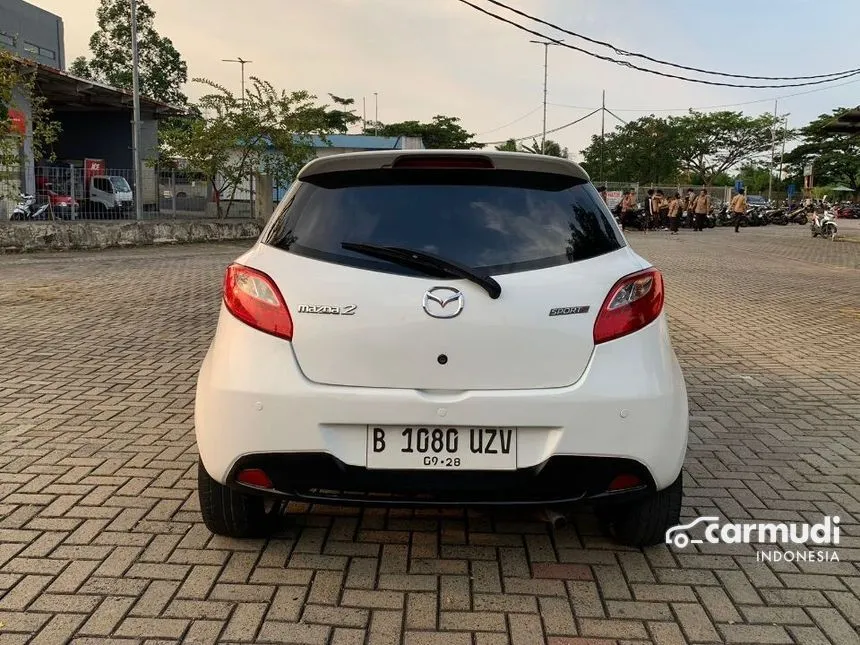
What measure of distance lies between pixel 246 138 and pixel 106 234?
5287 millimetres

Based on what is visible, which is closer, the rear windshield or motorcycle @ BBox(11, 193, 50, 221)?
the rear windshield

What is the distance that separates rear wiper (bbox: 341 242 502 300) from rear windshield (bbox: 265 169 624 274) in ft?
0.08

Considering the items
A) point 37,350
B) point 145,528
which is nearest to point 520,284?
point 145,528

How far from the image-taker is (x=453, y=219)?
2.88 metres

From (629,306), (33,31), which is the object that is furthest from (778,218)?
(629,306)

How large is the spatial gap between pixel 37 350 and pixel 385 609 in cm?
544

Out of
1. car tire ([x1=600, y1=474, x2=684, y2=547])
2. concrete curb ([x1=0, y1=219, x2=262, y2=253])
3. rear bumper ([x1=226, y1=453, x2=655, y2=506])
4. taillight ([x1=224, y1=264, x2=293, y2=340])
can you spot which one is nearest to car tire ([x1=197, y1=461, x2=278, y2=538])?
rear bumper ([x1=226, y1=453, x2=655, y2=506])

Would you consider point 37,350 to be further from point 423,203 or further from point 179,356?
point 423,203

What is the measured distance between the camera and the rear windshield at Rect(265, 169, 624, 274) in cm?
281

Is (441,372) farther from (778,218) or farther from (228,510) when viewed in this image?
(778,218)

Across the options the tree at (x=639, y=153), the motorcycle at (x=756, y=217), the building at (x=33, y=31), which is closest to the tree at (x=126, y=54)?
the building at (x=33, y=31)

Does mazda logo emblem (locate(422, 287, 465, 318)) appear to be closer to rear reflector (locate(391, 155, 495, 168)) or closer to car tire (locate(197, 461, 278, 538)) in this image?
rear reflector (locate(391, 155, 495, 168))

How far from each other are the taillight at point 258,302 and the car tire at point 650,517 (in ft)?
4.94

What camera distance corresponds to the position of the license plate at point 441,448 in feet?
8.80
